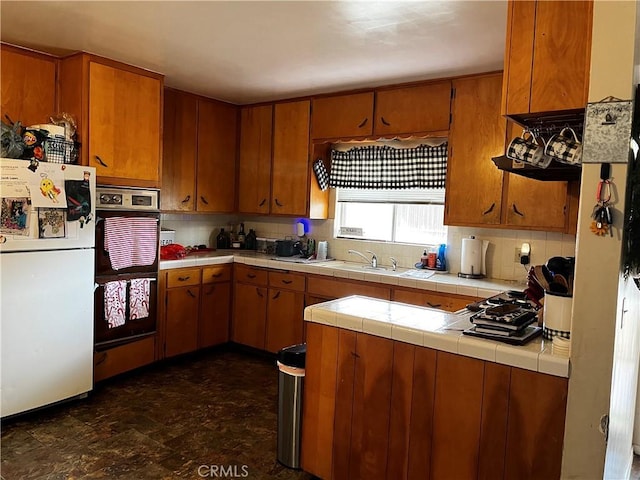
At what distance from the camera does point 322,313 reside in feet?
7.41

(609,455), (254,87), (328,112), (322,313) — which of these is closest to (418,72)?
(328,112)

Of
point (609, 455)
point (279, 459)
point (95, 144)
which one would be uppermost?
point (95, 144)

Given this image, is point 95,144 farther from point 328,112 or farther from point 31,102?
point 328,112

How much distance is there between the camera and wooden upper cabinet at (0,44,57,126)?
3191 mm

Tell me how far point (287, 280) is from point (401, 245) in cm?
107

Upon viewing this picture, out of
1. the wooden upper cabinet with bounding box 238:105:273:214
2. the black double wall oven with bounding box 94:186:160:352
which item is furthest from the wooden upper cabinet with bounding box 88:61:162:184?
the wooden upper cabinet with bounding box 238:105:273:214

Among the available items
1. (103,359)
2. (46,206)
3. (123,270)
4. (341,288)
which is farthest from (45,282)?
(341,288)

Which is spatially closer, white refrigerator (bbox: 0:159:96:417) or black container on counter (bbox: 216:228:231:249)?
white refrigerator (bbox: 0:159:96:417)

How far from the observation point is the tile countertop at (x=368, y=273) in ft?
10.8

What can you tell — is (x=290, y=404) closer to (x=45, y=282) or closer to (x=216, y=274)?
(x=45, y=282)

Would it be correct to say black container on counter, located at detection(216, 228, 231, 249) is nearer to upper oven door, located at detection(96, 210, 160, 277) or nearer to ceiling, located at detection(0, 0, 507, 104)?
upper oven door, located at detection(96, 210, 160, 277)

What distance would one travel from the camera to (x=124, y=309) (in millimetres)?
3598

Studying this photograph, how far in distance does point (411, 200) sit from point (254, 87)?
5.66 ft

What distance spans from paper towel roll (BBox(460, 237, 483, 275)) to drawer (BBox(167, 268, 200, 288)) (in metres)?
2.32
